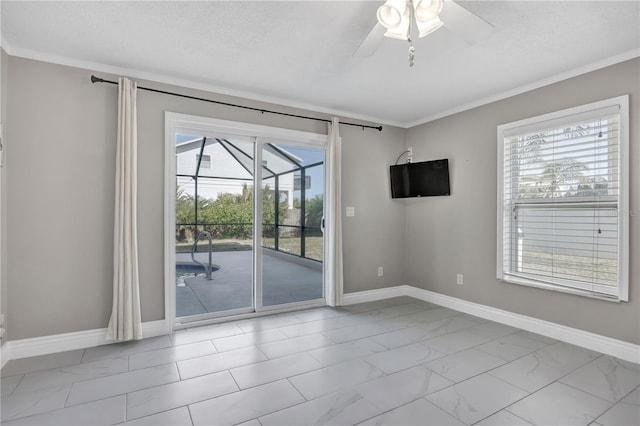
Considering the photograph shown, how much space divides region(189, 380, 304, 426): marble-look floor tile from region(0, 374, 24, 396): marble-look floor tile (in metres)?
1.27

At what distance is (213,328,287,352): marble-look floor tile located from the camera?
2971 mm

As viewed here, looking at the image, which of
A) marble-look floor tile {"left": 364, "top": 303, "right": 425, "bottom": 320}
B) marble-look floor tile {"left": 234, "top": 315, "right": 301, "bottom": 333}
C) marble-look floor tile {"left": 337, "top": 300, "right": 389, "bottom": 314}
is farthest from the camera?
marble-look floor tile {"left": 337, "top": 300, "right": 389, "bottom": 314}

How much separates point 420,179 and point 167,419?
376 centimetres

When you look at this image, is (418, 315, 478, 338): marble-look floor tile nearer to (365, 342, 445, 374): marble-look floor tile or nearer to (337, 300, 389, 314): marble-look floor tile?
(365, 342, 445, 374): marble-look floor tile

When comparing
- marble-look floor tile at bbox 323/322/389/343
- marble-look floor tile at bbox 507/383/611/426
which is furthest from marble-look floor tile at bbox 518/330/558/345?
marble-look floor tile at bbox 323/322/389/343

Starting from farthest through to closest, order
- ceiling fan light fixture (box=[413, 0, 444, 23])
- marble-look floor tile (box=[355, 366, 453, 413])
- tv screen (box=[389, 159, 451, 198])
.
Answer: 1. tv screen (box=[389, 159, 451, 198])
2. marble-look floor tile (box=[355, 366, 453, 413])
3. ceiling fan light fixture (box=[413, 0, 444, 23])

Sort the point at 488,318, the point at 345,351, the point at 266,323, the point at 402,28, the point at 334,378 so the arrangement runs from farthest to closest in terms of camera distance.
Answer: the point at 488,318
the point at 266,323
the point at 345,351
the point at 334,378
the point at 402,28

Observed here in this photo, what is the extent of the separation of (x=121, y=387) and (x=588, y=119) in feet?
14.0

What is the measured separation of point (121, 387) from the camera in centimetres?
227

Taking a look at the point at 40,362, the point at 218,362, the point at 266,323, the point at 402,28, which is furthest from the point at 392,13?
the point at 40,362

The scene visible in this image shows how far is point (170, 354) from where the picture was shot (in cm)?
280

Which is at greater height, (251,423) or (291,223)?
(291,223)

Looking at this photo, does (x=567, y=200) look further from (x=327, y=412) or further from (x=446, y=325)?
(x=327, y=412)

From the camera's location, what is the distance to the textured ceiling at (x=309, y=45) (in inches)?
85.7
